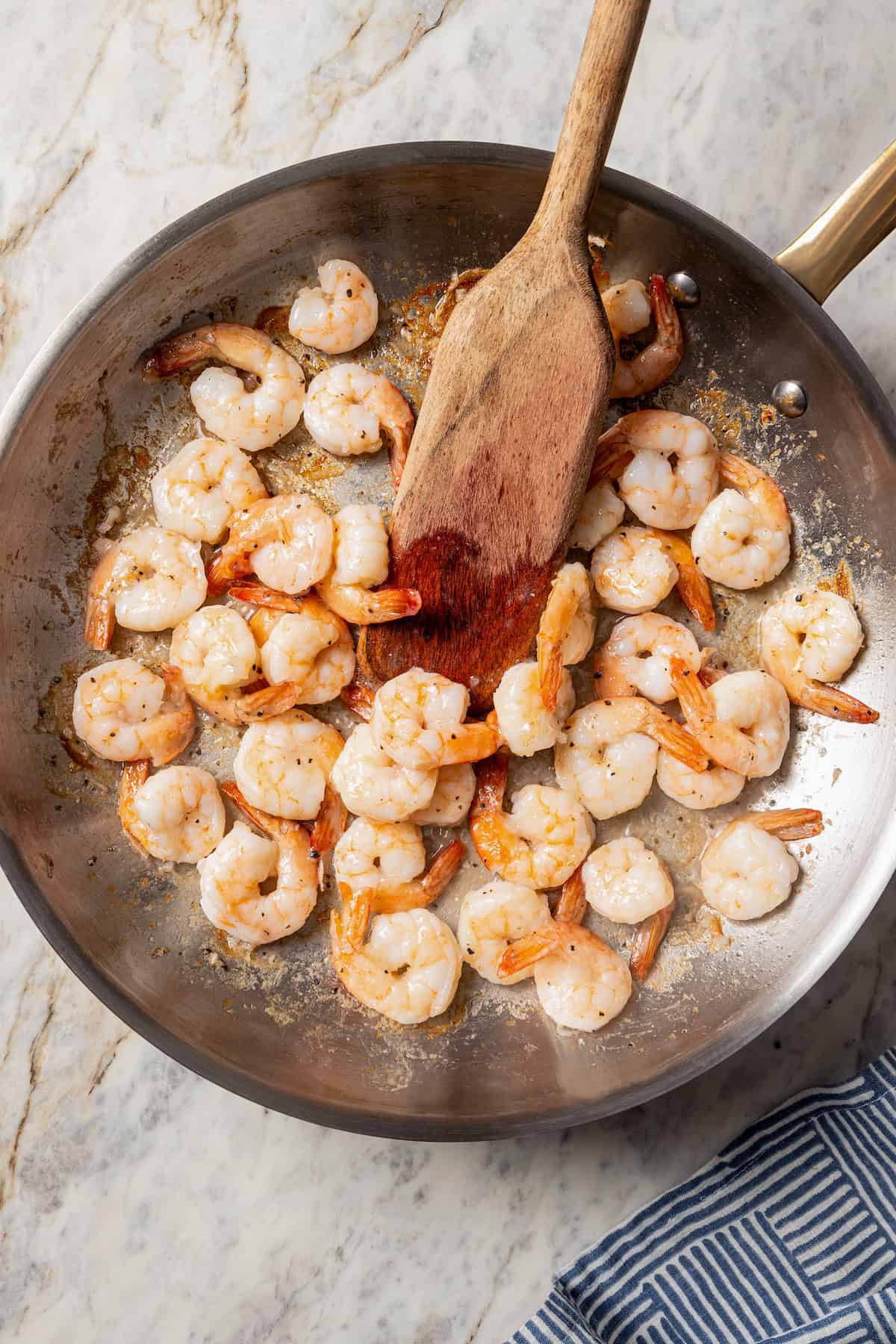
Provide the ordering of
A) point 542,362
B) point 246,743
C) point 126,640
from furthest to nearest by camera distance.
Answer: point 126,640 < point 246,743 < point 542,362

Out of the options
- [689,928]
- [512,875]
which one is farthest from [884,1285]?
[512,875]

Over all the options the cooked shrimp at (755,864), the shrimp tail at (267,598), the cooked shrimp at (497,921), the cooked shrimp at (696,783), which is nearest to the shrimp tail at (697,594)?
the cooked shrimp at (696,783)

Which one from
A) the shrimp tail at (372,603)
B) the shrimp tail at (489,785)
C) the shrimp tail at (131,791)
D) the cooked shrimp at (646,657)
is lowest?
the shrimp tail at (131,791)

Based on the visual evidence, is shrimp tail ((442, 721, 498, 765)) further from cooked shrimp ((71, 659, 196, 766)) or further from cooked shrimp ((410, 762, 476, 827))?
cooked shrimp ((71, 659, 196, 766))

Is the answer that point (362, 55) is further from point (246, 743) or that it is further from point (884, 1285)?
point (884, 1285)

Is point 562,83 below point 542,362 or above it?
above

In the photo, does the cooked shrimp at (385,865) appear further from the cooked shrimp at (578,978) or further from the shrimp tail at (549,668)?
the shrimp tail at (549,668)
